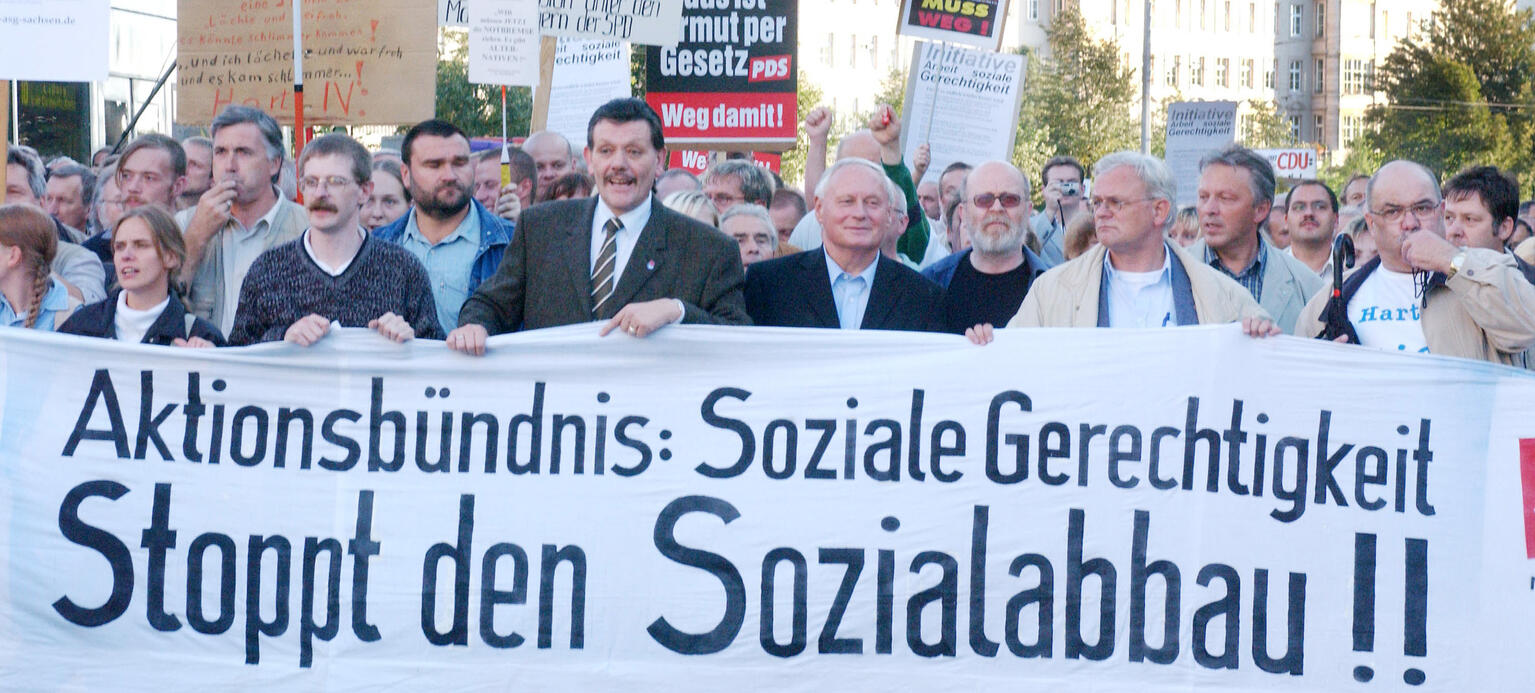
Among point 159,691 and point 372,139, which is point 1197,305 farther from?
point 372,139

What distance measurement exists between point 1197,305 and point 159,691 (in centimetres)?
312

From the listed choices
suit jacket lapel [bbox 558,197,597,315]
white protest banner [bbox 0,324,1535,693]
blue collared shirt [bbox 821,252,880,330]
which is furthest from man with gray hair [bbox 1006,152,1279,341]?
suit jacket lapel [bbox 558,197,597,315]

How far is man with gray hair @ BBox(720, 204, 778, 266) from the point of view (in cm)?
731

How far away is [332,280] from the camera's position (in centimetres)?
562

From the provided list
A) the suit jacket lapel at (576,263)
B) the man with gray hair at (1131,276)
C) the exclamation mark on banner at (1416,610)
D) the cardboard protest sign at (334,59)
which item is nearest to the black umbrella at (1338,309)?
the man with gray hair at (1131,276)

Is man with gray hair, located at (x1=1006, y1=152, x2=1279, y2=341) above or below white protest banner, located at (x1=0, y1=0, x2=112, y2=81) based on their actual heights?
below

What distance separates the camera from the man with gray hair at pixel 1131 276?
5730 millimetres

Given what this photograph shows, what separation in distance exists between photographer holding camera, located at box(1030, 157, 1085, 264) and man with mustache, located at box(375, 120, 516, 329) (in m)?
3.98

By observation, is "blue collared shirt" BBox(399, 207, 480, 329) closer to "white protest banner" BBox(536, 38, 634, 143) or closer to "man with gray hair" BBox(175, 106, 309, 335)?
"man with gray hair" BBox(175, 106, 309, 335)

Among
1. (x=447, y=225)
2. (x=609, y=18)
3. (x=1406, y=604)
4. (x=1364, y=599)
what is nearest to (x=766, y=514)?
(x=1364, y=599)

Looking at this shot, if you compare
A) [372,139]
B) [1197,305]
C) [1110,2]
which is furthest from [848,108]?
[1197,305]

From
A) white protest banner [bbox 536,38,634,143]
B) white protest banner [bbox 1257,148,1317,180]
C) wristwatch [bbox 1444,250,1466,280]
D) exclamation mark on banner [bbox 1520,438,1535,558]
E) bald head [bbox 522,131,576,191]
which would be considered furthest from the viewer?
white protest banner [bbox 1257,148,1317,180]

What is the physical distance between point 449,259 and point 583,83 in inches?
187

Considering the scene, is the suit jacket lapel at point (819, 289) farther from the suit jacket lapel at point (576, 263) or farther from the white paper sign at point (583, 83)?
the white paper sign at point (583, 83)
